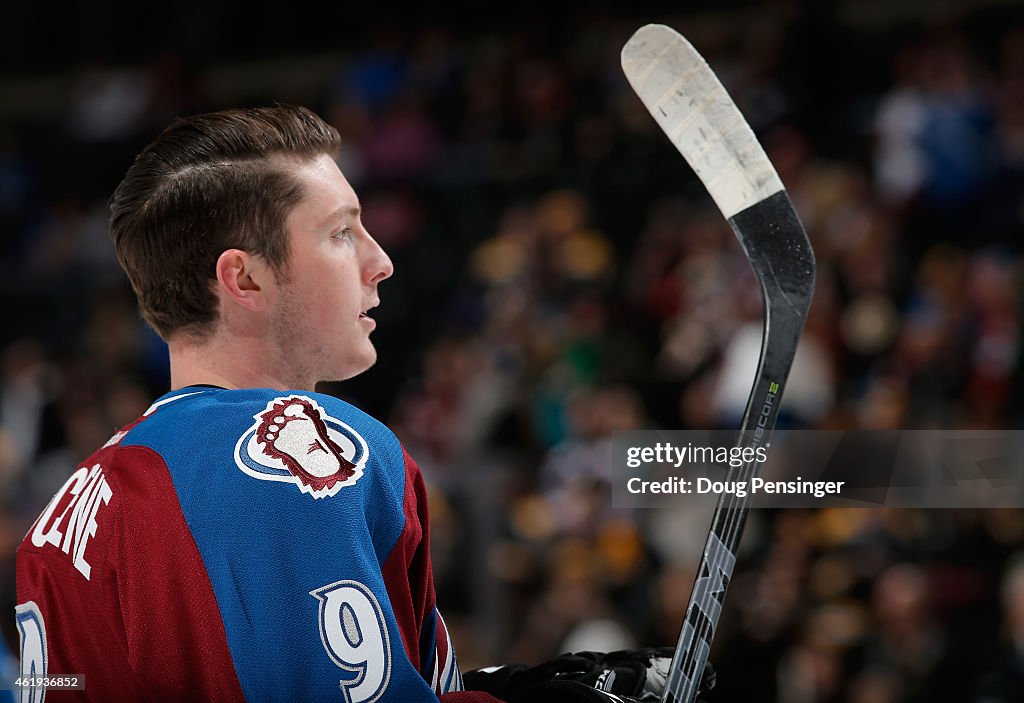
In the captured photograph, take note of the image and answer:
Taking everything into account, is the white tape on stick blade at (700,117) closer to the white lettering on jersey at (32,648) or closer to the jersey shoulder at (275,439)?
the jersey shoulder at (275,439)

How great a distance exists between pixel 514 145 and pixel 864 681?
4.07 meters

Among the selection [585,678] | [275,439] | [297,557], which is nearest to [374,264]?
[275,439]

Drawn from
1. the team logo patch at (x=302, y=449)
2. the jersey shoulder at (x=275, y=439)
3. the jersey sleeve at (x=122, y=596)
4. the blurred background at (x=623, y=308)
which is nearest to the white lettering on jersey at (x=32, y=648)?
the jersey sleeve at (x=122, y=596)

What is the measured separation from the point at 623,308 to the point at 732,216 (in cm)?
451

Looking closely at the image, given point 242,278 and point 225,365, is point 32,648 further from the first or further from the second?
point 242,278

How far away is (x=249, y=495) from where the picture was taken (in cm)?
130

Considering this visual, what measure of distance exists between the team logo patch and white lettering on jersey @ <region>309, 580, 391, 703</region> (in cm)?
11

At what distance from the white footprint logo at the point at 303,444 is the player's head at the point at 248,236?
7.7 inches

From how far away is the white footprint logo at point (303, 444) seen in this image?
1.31 metres

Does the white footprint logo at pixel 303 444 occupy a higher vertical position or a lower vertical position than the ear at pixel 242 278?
lower

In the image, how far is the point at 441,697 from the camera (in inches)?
55.7

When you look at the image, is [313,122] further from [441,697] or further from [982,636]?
[982,636]

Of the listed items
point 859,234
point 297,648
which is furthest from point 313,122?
point 859,234

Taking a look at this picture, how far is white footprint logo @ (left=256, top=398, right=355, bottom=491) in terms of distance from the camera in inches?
51.8
